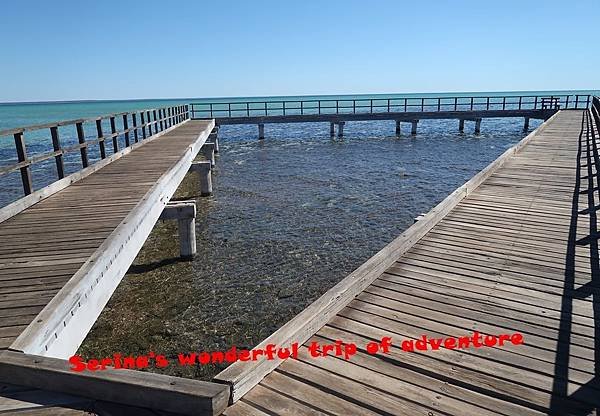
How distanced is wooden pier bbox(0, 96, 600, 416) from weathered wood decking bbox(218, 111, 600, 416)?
13 mm

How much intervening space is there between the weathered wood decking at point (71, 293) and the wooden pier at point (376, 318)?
0.04ft

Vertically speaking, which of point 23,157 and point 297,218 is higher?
point 23,157

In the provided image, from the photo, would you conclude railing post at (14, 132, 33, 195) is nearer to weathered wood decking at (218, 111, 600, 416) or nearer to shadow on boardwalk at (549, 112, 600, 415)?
weathered wood decking at (218, 111, 600, 416)

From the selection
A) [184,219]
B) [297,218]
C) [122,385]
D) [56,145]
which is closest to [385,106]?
[297,218]

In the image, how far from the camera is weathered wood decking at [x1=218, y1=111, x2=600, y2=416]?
8.86 ft

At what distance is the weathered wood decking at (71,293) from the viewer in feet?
8.09

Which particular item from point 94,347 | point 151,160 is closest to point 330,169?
point 151,160

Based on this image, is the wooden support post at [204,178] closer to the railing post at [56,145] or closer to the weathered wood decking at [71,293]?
the weathered wood decking at [71,293]

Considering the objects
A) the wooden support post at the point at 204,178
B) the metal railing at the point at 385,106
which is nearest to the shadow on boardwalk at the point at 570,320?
the wooden support post at the point at 204,178

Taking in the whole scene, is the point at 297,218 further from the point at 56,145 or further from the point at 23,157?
the point at 23,157

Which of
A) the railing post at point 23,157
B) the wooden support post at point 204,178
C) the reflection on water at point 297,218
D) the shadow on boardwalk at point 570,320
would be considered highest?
the railing post at point 23,157

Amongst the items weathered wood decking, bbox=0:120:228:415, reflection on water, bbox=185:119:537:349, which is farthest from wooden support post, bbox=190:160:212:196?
weathered wood decking, bbox=0:120:228:415

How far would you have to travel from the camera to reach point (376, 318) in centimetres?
377

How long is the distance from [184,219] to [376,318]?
18.5ft
